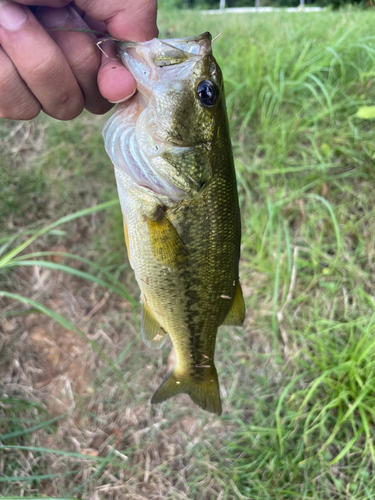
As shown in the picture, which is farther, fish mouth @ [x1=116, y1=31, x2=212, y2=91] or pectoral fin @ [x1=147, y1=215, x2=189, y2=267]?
pectoral fin @ [x1=147, y1=215, x2=189, y2=267]

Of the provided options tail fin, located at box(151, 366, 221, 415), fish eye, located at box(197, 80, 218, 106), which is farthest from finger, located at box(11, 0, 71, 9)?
tail fin, located at box(151, 366, 221, 415)

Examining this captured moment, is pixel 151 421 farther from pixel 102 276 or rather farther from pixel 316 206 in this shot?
pixel 316 206

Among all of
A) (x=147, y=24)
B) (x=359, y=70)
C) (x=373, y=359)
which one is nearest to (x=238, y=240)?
(x=147, y=24)

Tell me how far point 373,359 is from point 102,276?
6.20 feet

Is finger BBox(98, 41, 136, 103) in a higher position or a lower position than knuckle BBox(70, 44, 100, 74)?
lower

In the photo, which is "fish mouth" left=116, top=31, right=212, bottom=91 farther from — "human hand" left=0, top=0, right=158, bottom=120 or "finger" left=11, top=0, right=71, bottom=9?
"finger" left=11, top=0, right=71, bottom=9

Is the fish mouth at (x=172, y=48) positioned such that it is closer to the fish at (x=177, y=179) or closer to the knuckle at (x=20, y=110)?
the fish at (x=177, y=179)

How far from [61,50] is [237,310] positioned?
116cm

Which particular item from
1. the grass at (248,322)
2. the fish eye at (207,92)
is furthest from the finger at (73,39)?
the grass at (248,322)

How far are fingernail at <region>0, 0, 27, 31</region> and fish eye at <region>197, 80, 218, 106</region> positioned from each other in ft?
1.81

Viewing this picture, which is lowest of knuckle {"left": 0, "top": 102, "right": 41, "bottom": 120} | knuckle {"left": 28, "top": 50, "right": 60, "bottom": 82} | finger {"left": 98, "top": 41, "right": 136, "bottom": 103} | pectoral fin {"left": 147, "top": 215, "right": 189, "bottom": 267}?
pectoral fin {"left": 147, "top": 215, "right": 189, "bottom": 267}

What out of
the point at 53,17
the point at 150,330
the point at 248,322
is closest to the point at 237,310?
the point at 150,330

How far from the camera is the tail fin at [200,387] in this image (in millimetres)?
1472

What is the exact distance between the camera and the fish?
99 cm
